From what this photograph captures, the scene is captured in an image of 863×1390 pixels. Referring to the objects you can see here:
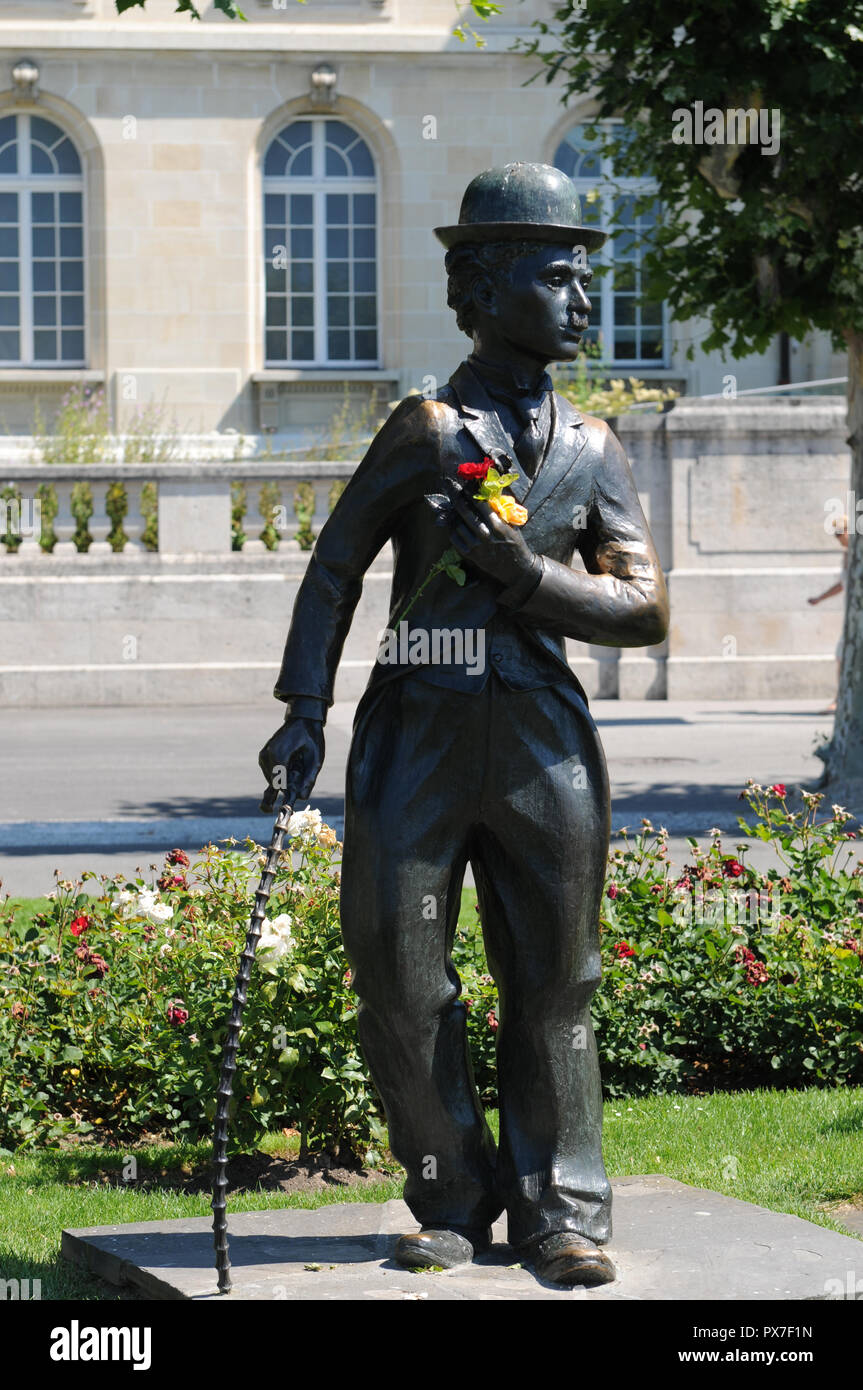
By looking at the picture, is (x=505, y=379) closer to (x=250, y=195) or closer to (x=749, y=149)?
(x=749, y=149)

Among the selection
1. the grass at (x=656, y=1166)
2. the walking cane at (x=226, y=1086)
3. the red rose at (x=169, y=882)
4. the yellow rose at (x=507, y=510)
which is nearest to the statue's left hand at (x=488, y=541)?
the yellow rose at (x=507, y=510)

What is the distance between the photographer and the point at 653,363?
27.4m

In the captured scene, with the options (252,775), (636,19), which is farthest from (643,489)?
(636,19)

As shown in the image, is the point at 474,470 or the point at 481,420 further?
the point at 481,420

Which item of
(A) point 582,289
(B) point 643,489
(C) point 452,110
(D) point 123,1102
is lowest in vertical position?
(D) point 123,1102

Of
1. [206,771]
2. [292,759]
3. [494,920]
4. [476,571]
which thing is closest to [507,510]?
[476,571]

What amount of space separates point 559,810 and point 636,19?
25.8ft

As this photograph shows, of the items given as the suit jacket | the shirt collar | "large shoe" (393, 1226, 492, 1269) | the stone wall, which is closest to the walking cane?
"large shoe" (393, 1226, 492, 1269)

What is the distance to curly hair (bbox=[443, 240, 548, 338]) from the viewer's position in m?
4.00

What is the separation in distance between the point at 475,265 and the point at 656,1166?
2.64 m

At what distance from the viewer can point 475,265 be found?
405 centimetres

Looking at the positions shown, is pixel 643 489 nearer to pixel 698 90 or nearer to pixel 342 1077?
pixel 698 90

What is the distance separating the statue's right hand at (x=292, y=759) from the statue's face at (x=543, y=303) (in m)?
0.94

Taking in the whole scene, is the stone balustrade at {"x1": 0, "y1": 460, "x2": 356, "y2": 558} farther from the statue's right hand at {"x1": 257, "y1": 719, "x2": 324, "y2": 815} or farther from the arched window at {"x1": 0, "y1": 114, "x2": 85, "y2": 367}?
the statue's right hand at {"x1": 257, "y1": 719, "x2": 324, "y2": 815}
